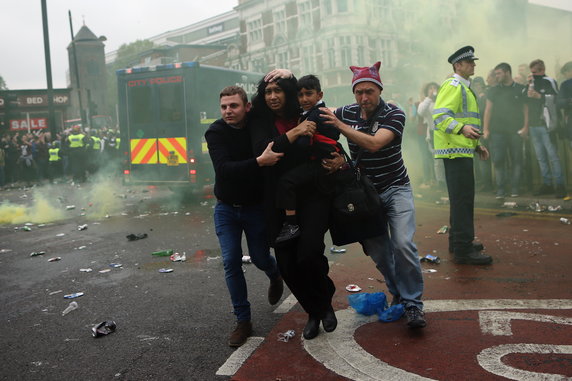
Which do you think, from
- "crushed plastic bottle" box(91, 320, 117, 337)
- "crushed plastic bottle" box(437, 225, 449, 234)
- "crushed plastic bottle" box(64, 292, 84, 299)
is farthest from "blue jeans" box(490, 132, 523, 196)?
"crushed plastic bottle" box(91, 320, 117, 337)

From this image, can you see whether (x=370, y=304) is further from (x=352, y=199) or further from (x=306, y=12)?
(x=306, y=12)

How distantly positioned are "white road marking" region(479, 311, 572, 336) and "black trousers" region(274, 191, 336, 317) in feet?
3.51

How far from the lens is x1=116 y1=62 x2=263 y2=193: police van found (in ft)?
36.1

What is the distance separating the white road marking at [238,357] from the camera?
3.04 meters

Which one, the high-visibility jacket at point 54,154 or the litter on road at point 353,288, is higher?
the high-visibility jacket at point 54,154

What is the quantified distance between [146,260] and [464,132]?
389 centimetres

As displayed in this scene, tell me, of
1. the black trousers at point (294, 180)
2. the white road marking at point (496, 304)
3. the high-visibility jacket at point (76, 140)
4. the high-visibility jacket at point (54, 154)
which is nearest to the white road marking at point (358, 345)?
the white road marking at point (496, 304)

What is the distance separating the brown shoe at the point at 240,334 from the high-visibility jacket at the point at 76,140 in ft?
52.6

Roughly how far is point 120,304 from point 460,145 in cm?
344

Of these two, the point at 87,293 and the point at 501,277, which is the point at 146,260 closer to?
the point at 87,293

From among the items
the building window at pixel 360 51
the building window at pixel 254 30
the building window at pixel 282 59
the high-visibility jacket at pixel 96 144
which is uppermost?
the building window at pixel 254 30

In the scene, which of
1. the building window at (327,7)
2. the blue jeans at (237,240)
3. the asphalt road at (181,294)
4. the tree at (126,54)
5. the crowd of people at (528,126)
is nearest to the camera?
the asphalt road at (181,294)

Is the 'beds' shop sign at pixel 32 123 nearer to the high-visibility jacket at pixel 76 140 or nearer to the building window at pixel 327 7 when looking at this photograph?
the high-visibility jacket at pixel 76 140

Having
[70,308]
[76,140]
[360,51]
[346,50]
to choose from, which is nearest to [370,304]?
[70,308]
